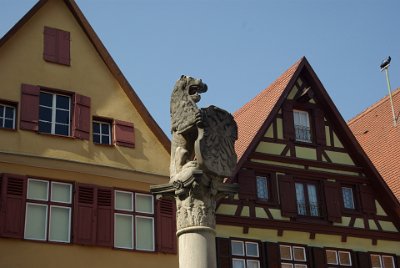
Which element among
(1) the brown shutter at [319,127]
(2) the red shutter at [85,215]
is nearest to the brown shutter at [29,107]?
(2) the red shutter at [85,215]

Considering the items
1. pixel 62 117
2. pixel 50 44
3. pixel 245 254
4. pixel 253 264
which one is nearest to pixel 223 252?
pixel 245 254

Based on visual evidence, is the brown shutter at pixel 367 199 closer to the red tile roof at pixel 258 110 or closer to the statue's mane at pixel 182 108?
the red tile roof at pixel 258 110

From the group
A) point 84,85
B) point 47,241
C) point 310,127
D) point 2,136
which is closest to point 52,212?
point 47,241

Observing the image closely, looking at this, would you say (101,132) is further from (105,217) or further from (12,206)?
(12,206)

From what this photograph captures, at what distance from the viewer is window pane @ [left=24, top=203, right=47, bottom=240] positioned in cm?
1762

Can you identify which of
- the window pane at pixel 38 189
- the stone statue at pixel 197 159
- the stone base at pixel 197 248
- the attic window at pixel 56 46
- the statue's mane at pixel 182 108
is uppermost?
the attic window at pixel 56 46

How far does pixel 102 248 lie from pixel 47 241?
1.37 meters

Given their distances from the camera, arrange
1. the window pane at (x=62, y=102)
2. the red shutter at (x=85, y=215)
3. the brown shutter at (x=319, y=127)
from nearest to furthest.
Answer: the red shutter at (x=85, y=215) → the window pane at (x=62, y=102) → the brown shutter at (x=319, y=127)

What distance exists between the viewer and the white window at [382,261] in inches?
876

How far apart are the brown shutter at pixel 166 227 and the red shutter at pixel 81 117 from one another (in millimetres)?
2572

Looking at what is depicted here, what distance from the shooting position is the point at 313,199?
22.3 meters

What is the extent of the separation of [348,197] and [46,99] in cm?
956

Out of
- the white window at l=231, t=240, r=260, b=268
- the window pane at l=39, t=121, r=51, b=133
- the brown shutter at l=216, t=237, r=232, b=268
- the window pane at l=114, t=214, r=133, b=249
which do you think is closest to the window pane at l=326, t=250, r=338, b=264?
the white window at l=231, t=240, r=260, b=268

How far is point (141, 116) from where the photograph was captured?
20.5 meters
